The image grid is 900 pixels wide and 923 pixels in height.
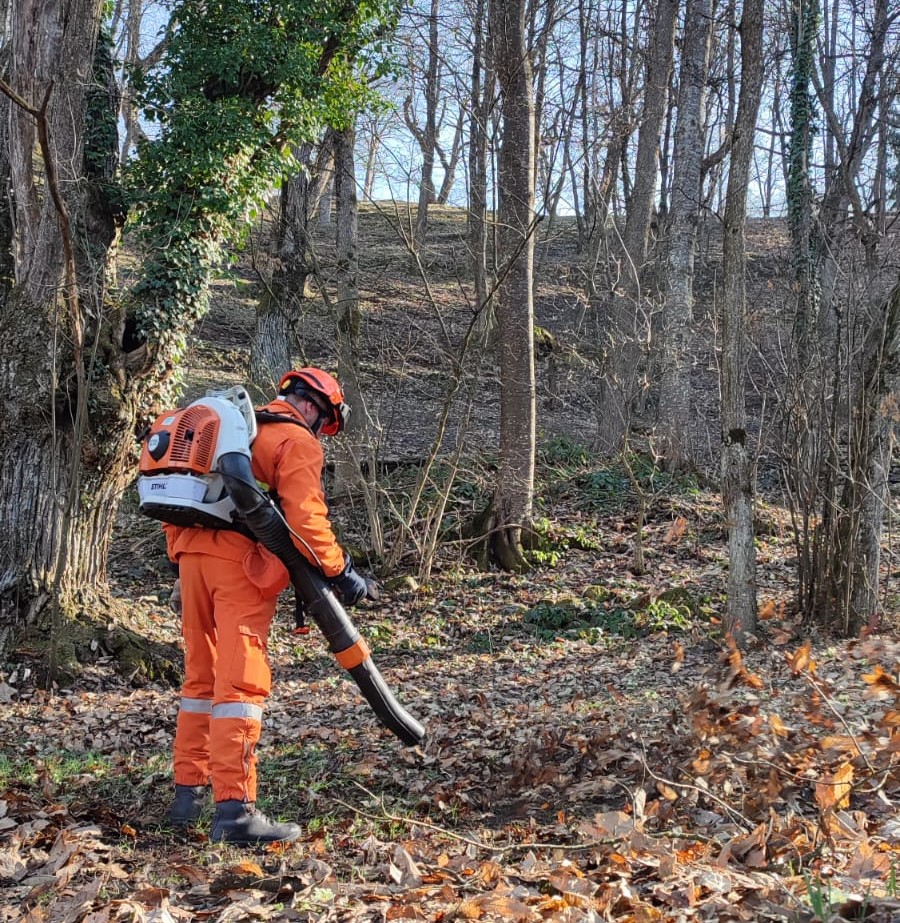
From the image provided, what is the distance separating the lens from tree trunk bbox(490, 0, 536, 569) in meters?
10.2

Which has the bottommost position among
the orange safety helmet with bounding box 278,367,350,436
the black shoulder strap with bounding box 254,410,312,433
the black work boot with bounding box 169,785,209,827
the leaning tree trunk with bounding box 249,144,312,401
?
the black work boot with bounding box 169,785,209,827

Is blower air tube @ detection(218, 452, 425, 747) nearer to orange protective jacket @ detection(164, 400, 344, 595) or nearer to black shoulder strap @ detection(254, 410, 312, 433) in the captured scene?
orange protective jacket @ detection(164, 400, 344, 595)

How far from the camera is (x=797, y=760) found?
13.5ft

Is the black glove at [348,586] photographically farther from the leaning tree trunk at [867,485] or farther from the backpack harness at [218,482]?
the leaning tree trunk at [867,485]

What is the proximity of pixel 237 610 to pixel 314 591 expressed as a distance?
1.33 ft

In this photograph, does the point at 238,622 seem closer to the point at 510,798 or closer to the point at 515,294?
the point at 510,798

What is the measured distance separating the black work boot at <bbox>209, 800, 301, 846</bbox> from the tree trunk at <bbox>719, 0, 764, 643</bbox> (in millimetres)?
4223

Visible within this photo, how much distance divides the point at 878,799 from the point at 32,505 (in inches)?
253

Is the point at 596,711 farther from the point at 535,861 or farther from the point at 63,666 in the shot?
the point at 63,666

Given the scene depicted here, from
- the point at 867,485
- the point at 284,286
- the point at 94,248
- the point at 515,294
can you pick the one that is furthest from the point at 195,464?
the point at 284,286

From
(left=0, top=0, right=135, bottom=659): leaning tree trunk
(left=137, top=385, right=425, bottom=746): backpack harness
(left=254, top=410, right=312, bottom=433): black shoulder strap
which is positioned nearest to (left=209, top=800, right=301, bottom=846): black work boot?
(left=137, top=385, right=425, bottom=746): backpack harness

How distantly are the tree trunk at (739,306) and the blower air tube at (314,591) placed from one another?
10.9 feet

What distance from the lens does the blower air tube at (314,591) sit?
4.15 meters

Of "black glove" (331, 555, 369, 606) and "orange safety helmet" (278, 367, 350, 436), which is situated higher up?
"orange safety helmet" (278, 367, 350, 436)
